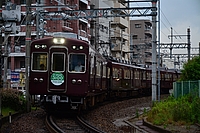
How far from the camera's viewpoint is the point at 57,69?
14.6 m

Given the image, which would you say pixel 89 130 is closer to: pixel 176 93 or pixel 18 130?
pixel 18 130

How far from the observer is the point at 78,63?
14711mm

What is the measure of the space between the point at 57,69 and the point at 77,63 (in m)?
0.79

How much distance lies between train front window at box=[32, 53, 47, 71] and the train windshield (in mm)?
970

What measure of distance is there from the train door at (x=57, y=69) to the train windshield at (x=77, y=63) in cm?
20

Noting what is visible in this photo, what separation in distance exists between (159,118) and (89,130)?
2769 mm

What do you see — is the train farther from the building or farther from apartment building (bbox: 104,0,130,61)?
apartment building (bbox: 104,0,130,61)

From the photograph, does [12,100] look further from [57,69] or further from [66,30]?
[66,30]

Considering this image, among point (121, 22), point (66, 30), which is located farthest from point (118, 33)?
point (66, 30)

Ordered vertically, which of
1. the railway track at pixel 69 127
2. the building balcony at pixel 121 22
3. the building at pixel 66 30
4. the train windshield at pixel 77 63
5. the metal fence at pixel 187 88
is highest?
the building balcony at pixel 121 22

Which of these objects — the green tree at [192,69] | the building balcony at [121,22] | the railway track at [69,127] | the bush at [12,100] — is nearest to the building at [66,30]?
the building balcony at [121,22]

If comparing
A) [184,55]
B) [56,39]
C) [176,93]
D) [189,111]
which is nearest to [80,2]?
[184,55]

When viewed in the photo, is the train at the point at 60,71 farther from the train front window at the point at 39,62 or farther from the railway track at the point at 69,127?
the railway track at the point at 69,127

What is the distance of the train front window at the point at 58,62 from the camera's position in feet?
47.9
